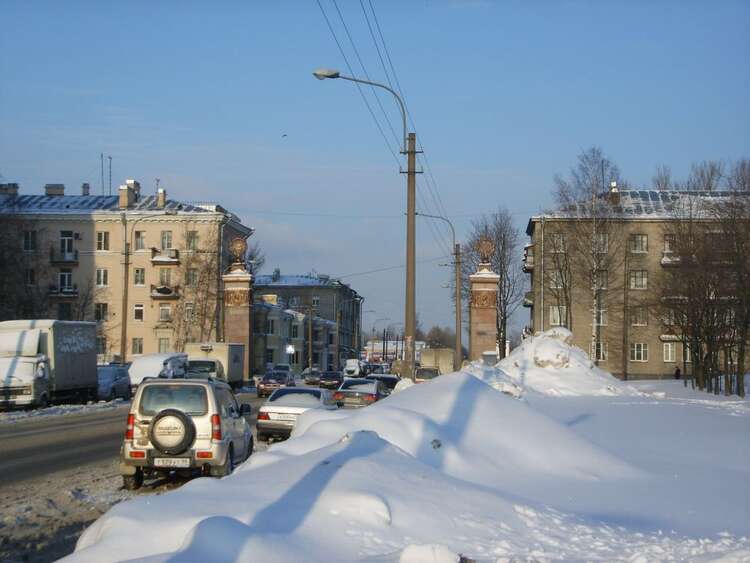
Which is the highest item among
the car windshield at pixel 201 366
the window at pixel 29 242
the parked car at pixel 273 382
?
the window at pixel 29 242

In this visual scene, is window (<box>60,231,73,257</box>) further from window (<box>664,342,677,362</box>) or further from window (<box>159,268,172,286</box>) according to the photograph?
window (<box>664,342,677,362</box>)

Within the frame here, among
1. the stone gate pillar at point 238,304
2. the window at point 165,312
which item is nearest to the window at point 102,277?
the window at point 165,312

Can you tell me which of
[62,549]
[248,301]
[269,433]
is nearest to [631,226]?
[248,301]

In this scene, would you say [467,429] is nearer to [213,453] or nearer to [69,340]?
[213,453]

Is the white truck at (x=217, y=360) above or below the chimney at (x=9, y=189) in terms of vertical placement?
below

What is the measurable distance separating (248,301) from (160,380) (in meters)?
37.8

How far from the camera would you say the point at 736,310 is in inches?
1590

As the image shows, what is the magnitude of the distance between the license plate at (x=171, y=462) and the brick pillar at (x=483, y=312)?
33023 mm

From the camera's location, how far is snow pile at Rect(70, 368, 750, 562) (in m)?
7.27

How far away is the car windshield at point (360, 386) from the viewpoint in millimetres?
31408

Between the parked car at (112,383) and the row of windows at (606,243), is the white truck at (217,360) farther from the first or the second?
the row of windows at (606,243)

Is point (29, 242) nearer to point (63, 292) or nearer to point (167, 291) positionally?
point (63, 292)

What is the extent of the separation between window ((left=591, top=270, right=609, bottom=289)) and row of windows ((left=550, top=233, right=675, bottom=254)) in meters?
1.34

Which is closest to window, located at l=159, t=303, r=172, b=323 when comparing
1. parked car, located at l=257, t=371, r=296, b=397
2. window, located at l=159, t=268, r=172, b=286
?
window, located at l=159, t=268, r=172, b=286
